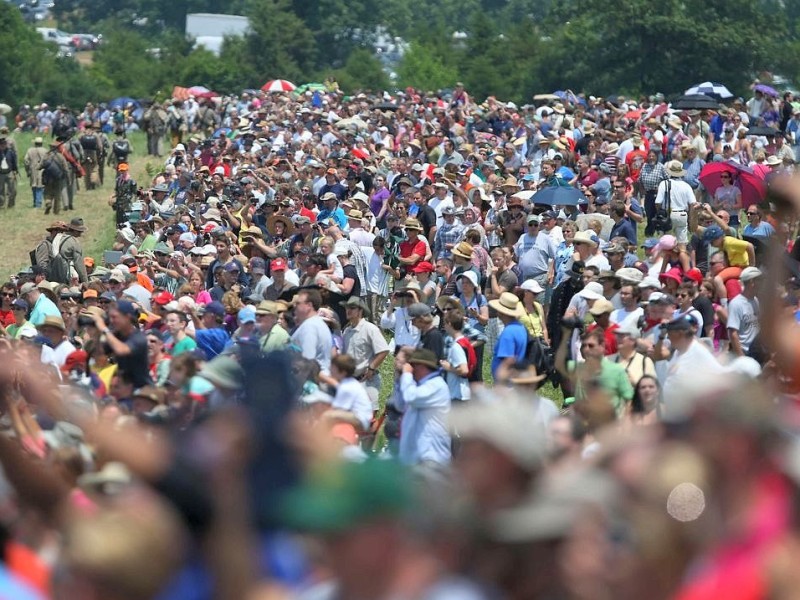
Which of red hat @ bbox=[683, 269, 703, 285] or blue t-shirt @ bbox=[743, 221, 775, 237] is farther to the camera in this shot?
blue t-shirt @ bbox=[743, 221, 775, 237]

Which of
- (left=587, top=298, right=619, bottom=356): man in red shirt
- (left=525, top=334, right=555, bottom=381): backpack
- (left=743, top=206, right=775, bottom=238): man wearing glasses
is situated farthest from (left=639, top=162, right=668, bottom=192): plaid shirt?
(left=587, top=298, right=619, bottom=356): man in red shirt

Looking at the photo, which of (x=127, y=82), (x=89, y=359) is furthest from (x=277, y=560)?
(x=127, y=82)

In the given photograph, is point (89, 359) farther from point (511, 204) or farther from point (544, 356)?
point (511, 204)

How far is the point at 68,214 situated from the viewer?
3397 cm

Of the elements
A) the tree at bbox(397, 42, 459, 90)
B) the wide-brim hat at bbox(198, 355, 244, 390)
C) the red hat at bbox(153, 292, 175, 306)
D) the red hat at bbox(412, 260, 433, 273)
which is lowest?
the tree at bbox(397, 42, 459, 90)

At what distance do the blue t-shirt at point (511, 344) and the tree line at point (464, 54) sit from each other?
38.3 metres

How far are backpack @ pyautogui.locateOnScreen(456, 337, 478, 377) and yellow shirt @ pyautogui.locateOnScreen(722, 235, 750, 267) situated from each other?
2858 millimetres

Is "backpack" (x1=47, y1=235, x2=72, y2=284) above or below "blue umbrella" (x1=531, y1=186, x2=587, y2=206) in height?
below

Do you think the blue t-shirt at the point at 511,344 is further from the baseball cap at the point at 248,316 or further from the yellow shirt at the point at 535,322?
the baseball cap at the point at 248,316

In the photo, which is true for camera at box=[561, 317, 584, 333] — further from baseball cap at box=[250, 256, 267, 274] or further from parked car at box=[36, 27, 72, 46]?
parked car at box=[36, 27, 72, 46]

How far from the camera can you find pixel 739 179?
62.1 ft

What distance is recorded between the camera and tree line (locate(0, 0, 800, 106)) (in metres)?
49.8

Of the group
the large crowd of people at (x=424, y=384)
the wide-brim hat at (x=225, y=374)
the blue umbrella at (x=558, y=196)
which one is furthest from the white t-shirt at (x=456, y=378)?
the blue umbrella at (x=558, y=196)

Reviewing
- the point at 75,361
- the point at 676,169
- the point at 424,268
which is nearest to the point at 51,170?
the point at 676,169
